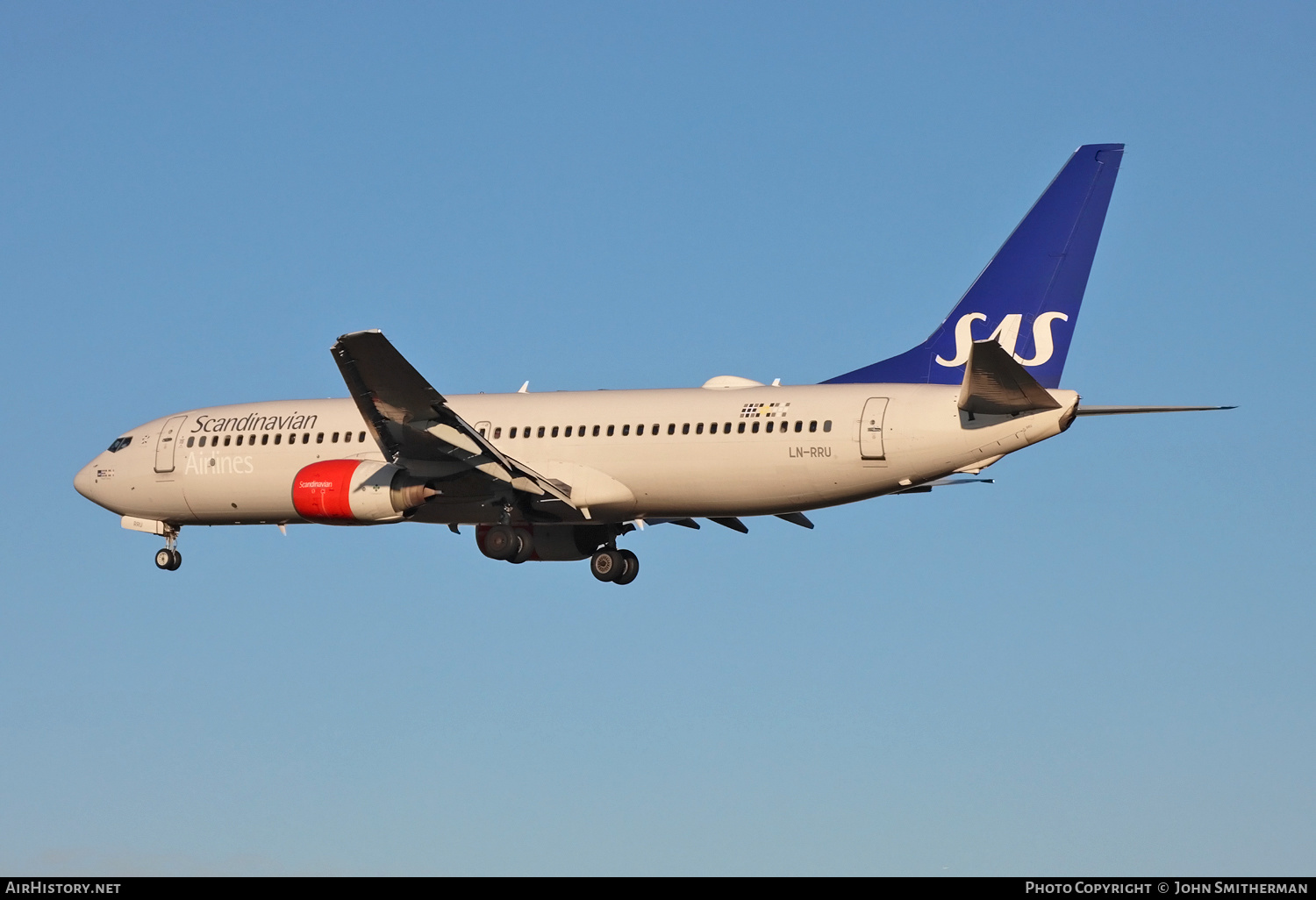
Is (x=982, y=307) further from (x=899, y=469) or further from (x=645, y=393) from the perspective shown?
(x=645, y=393)

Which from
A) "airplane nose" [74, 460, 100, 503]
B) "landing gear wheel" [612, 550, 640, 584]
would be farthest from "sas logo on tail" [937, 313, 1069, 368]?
"airplane nose" [74, 460, 100, 503]

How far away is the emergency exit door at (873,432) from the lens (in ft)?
114

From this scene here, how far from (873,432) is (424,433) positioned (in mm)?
9089

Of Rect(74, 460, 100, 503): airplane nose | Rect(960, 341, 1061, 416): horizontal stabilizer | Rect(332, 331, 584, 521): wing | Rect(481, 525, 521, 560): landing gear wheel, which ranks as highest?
Rect(74, 460, 100, 503): airplane nose

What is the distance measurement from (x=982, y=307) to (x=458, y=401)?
461 inches

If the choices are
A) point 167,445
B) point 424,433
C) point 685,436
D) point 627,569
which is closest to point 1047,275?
point 685,436

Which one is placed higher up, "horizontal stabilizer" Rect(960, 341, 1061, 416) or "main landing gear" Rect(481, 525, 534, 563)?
"horizontal stabilizer" Rect(960, 341, 1061, 416)

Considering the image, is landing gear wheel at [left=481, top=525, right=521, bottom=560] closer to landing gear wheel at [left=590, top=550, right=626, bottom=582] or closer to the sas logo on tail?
landing gear wheel at [left=590, top=550, right=626, bottom=582]

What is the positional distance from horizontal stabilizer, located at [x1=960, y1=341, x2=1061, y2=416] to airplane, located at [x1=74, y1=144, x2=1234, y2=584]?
1.7 inches

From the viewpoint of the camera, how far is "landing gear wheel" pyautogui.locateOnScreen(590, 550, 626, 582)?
41.1 meters

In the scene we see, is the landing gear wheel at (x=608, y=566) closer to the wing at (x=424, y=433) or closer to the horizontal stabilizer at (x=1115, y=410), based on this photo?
the wing at (x=424, y=433)
